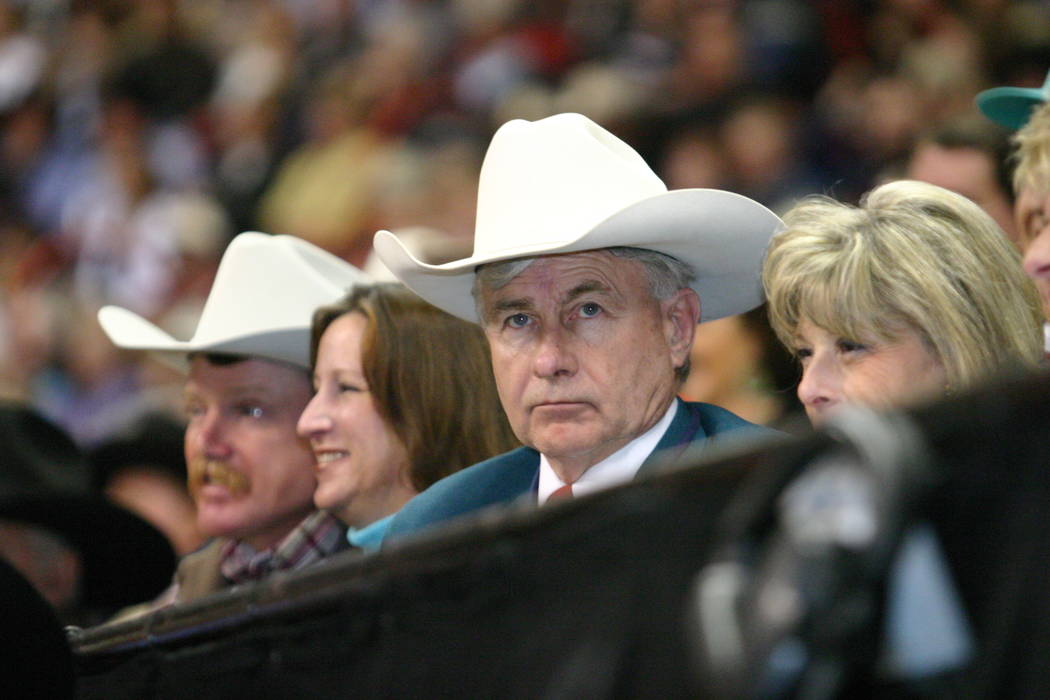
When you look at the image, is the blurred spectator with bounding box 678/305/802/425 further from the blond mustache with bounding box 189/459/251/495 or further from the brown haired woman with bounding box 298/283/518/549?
the blond mustache with bounding box 189/459/251/495

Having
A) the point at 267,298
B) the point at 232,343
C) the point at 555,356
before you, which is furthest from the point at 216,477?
the point at 555,356

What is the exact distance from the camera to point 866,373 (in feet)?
8.27

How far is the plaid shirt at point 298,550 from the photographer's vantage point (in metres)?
3.75

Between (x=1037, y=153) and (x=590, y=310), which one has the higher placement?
(x=1037, y=153)

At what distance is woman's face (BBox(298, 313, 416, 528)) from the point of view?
3.50 m

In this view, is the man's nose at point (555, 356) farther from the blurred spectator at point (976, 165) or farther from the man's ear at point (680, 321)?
the blurred spectator at point (976, 165)

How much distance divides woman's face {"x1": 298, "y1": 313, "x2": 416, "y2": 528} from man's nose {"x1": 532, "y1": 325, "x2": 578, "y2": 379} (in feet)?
2.42

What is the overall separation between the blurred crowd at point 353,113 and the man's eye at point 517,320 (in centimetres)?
90

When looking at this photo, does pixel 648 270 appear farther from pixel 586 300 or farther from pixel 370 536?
pixel 370 536

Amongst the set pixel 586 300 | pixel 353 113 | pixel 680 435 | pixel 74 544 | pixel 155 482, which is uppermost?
pixel 353 113

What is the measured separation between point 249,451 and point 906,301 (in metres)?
2.01

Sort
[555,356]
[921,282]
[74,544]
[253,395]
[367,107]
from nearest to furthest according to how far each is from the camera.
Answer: [921,282], [555,356], [253,395], [74,544], [367,107]

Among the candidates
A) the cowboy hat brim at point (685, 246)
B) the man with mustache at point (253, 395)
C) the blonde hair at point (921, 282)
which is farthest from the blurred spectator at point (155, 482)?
the blonde hair at point (921, 282)

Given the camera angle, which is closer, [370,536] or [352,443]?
[370,536]
